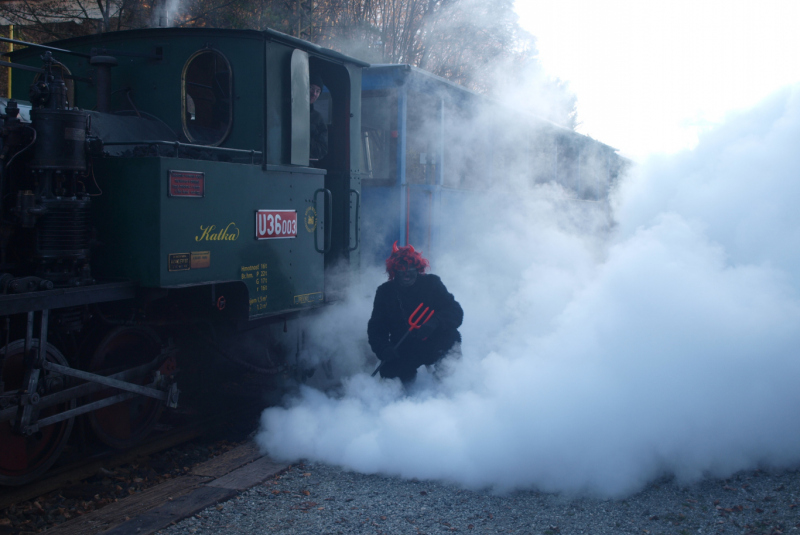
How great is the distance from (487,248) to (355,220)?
9.80 ft

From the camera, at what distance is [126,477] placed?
402 cm

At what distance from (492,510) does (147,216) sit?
7.97 feet

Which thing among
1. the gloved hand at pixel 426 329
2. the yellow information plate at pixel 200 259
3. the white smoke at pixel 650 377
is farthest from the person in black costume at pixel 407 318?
the yellow information plate at pixel 200 259

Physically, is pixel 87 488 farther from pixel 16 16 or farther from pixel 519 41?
pixel 519 41

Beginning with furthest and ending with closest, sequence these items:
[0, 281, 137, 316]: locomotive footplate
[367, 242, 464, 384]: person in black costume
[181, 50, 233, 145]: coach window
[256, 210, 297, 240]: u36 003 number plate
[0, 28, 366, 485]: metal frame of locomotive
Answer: [367, 242, 464, 384]: person in black costume
[181, 50, 233, 145]: coach window
[256, 210, 297, 240]: u36 003 number plate
[0, 28, 366, 485]: metal frame of locomotive
[0, 281, 137, 316]: locomotive footplate

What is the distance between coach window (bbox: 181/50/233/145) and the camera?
14.9 feet

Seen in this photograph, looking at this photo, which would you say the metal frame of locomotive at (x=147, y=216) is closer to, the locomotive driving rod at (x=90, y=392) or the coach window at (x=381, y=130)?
the locomotive driving rod at (x=90, y=392)

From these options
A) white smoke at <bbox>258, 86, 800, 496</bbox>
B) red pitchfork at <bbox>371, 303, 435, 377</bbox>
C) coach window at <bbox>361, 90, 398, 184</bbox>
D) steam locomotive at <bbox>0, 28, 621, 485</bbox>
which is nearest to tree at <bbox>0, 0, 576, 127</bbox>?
coach window at <bbox>361, 90, 398, 184</bbox>

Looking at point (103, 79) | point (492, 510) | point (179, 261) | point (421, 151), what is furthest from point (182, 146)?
point (421, 151)

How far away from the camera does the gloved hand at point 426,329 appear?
5035mm

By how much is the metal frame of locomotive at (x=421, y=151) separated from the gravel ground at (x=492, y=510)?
3092 mm

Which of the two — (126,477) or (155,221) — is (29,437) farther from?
(155,221)

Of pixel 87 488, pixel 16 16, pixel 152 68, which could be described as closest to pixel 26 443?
pixel 87 488

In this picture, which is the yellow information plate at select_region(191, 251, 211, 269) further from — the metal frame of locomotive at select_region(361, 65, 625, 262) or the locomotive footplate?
the metal frame of locomotive at select_region(361, 65, 625, 262)
